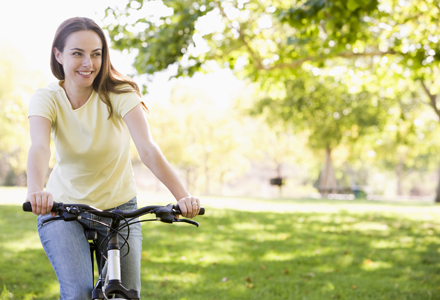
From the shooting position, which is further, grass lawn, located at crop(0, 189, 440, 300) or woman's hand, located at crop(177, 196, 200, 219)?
grass lawn, located at crop(0, 189, 440, 300)

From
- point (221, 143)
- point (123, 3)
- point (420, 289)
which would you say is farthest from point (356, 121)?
point (221, 143)

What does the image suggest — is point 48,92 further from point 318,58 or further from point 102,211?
point 318,58

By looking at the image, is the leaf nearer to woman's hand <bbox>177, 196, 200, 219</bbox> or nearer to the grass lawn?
the grass lawn

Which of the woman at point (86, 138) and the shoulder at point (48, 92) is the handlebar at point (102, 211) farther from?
the shoulder at point (48, 92)

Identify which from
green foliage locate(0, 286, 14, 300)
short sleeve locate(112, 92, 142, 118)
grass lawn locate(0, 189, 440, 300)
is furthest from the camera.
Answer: grass lawn locate(0, 189, 440, 300)

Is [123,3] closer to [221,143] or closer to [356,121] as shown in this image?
[356,121]

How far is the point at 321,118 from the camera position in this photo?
21.2 m

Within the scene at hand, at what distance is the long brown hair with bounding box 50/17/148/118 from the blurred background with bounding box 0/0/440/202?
4982 millimetres

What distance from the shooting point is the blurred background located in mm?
9531

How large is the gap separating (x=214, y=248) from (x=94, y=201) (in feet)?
19.4

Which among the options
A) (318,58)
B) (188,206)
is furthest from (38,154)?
(318,58)

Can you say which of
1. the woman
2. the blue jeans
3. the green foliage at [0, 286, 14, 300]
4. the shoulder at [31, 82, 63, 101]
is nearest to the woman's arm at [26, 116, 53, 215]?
the woman

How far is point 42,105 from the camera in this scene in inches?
99.8

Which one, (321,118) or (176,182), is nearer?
(176,182)
